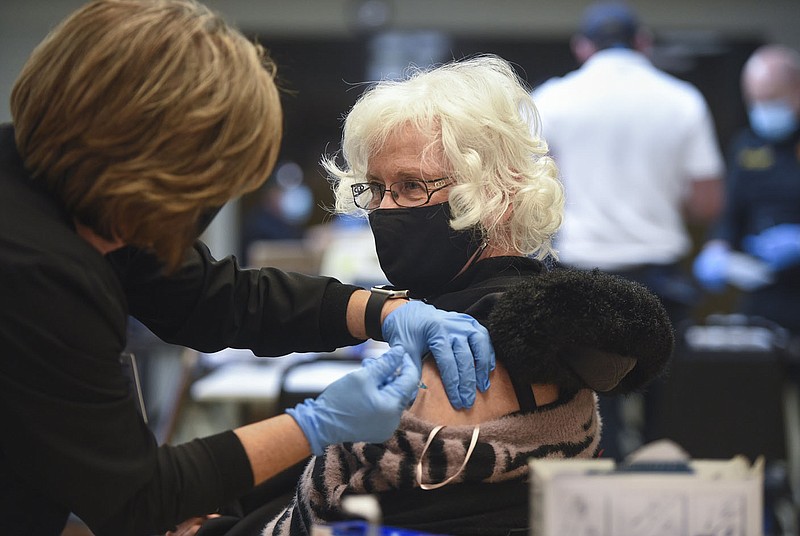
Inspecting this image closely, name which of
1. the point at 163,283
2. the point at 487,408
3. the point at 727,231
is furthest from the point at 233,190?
the point at 727,231

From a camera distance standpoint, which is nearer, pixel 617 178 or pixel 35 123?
pixel 35 123

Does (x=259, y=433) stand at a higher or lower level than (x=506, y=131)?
lower

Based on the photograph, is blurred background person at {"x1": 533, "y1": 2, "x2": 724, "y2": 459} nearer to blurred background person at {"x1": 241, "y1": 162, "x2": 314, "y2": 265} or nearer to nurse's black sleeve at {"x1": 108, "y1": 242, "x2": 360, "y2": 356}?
nurse's black sleeve at {"x1": 108, "y1": 242, "x2": 360, "y2": 356}

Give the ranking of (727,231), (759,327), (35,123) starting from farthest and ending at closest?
(727,231) < (759,327) < (35,123)

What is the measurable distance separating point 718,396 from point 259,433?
8.21 feet

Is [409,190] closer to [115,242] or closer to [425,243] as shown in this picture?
[425,243]

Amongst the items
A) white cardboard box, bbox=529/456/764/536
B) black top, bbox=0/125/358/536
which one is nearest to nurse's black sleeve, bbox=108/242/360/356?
black top, bbox=0/125/358/536

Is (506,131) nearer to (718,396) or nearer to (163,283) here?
(163,283)

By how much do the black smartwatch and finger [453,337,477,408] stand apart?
23cm

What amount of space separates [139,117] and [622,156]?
8.54ft

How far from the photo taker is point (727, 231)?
4.32m

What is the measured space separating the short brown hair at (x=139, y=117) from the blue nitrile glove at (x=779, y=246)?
11.0 feet

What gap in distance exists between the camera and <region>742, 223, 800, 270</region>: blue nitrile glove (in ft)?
13.1

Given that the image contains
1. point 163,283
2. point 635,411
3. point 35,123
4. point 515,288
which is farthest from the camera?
point 635,411
